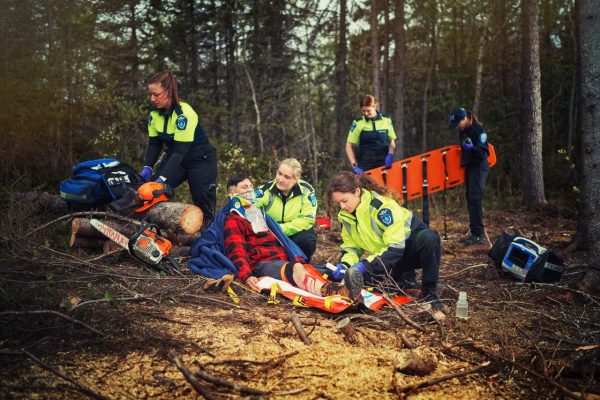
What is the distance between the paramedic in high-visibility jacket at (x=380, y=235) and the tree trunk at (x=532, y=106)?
20.0 feet

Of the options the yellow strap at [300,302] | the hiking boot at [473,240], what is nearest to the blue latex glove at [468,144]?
the hiking boot at [473,240]

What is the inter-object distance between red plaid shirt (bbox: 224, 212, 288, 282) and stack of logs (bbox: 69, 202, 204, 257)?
33.9 inches

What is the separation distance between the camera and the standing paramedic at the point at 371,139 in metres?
7.30

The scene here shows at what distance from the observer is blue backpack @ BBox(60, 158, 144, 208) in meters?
5.19

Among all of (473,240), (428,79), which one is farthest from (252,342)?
(428,79)

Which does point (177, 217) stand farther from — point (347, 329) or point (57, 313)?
point (347, 329)

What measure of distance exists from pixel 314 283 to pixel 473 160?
356 cm

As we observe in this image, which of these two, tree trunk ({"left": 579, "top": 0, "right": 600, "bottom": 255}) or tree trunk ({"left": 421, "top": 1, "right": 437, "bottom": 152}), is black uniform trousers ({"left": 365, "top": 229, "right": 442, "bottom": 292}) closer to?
tree trunk ({"left": 579, "top": 0, "right": 600, "bottom": 255})

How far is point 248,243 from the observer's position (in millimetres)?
4773

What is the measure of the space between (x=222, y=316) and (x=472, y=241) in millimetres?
4208

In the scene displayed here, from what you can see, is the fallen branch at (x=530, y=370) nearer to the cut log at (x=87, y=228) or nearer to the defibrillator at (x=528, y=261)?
the defibrillator at (x=528, y=261)

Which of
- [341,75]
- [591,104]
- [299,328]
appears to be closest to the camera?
[299,328]

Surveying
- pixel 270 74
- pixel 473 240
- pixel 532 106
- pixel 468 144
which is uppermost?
pixel 270 74

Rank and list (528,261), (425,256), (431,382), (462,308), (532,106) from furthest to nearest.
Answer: (532,106) < (528,261) < (425,256) < (462,308) < (431,382)
